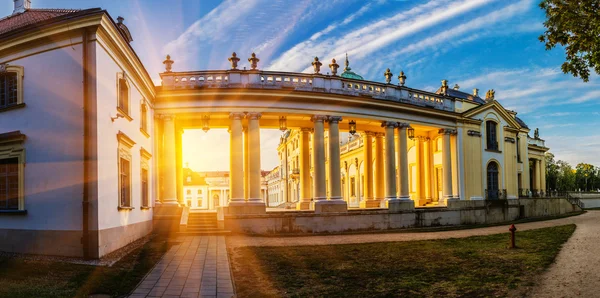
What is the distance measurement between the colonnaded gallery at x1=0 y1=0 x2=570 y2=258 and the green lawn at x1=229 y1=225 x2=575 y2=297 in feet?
16.5

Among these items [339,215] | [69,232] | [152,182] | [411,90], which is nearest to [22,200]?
[69,232]

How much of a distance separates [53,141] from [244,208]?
9.74 m

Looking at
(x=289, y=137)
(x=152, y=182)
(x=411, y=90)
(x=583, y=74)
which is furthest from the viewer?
(x=289, y=137)

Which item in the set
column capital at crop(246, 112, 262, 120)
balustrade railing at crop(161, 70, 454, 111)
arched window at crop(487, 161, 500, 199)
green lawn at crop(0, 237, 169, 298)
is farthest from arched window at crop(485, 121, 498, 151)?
green lawn at crop(0, 237, 169, 298)

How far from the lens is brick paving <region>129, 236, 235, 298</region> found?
8.98 m

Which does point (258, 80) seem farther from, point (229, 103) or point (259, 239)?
point (259, 239)

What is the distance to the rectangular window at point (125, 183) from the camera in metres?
16.2

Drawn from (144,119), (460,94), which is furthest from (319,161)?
(460,94)

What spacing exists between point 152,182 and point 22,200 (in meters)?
7.61

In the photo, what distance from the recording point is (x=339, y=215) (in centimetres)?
2278

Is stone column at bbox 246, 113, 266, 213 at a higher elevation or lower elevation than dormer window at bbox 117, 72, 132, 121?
lower

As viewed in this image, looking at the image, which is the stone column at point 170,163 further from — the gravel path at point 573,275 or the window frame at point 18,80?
the gravel path at point 573,275

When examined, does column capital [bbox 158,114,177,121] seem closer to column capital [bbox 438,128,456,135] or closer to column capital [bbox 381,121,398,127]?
column capital [bbox 381,121,398,127]

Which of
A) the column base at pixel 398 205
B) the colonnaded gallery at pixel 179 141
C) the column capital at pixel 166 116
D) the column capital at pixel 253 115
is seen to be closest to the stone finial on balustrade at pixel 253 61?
the colonnaded gallery at pixel 179 141
